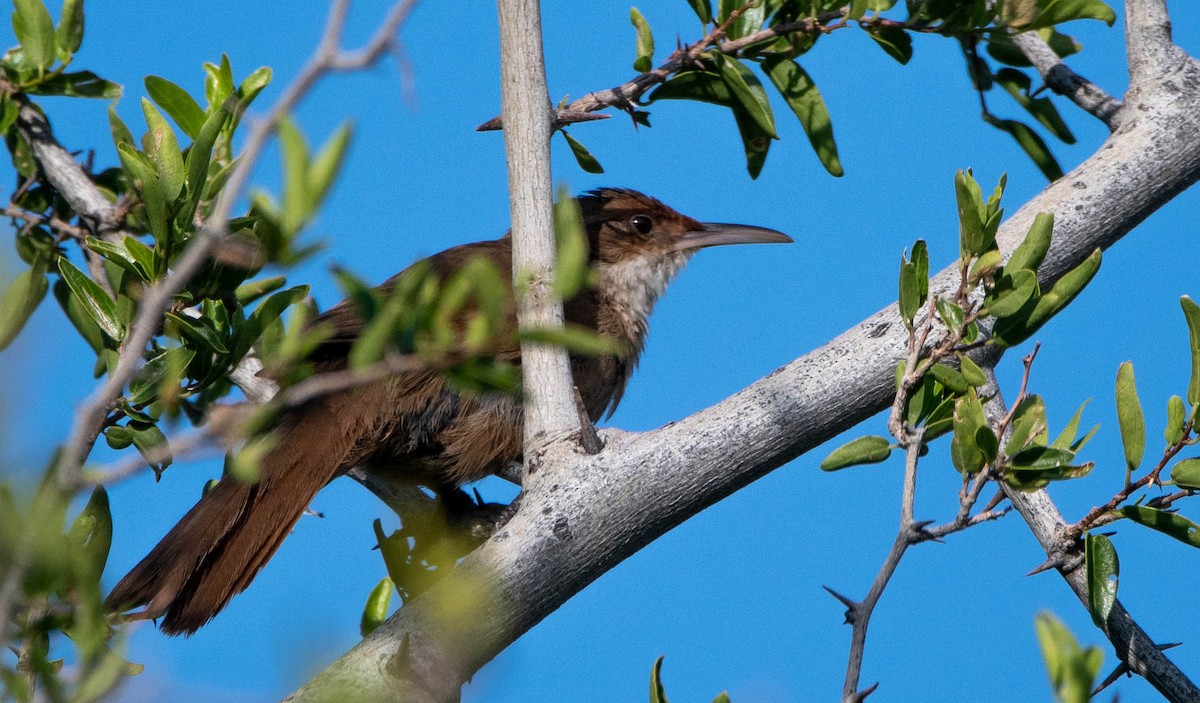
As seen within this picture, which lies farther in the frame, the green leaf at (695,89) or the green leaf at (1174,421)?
the green leaf at (695,89)

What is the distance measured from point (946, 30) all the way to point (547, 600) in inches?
80.4

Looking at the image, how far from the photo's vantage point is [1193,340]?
7.57ft

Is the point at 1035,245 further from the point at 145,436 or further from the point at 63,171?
the point at 63,171

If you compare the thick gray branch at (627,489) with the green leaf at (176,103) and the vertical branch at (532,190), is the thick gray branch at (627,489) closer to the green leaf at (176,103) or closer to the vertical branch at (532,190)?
the vertical branch at (532,190)

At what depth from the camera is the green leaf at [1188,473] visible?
7.58 ft

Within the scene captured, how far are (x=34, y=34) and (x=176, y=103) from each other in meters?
0.49

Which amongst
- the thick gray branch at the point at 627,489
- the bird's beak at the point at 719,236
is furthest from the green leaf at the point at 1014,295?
the bird's beak at the point at 719,236

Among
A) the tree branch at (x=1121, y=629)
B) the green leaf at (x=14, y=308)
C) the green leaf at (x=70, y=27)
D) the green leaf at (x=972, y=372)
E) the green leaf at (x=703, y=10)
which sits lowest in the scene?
the tree branch at (x=1121, y=629)

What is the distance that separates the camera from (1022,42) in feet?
11.7

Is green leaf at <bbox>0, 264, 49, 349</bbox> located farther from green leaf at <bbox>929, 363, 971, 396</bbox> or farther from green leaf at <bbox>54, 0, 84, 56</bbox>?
green leaf at <bbox>929, 363, 971, 396</bbox>

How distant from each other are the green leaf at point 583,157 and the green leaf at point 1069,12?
1.28 metres

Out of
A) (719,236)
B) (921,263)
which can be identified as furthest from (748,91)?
(719,236)

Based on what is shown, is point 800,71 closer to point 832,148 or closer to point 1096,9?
point 832,148

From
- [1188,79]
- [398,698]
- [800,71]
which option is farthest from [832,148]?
[398,698]
